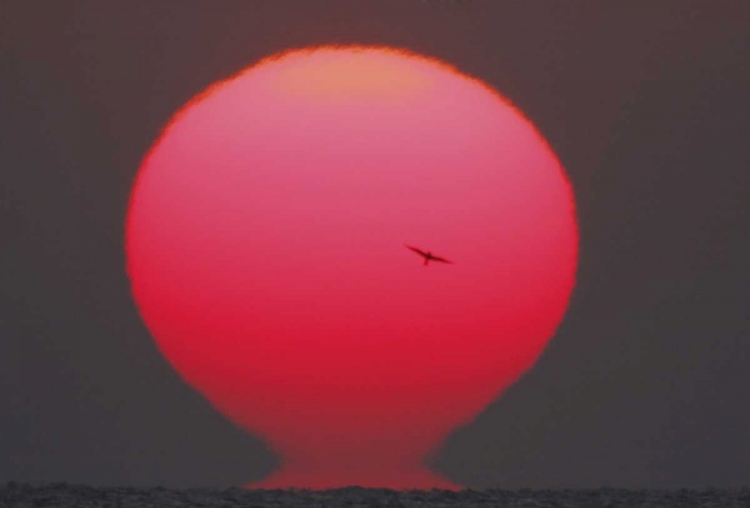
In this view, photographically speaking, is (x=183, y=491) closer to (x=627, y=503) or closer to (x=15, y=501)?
(x=15, y=501)

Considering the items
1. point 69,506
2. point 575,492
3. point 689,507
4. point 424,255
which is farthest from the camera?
point 424,255

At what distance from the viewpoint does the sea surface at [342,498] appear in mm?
37031

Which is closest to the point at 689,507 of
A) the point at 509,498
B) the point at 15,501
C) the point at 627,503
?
the point at 627,503

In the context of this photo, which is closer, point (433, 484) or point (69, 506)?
point (69, 506)

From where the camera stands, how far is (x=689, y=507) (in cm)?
3909

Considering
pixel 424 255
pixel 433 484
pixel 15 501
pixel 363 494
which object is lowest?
pixel 15 501

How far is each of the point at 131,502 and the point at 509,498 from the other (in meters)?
8.31

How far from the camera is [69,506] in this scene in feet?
118

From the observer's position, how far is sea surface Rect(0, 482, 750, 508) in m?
37.0

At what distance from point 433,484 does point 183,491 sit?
22630 mm

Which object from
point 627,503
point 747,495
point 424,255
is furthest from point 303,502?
point 424,255

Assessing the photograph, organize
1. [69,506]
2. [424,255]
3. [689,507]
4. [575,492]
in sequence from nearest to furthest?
1. [69,506]
2. [689,507]
3. [575,492]
4. [424,255]

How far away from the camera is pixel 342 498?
38.9 m

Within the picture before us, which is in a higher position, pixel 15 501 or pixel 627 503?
pixel 627 503
